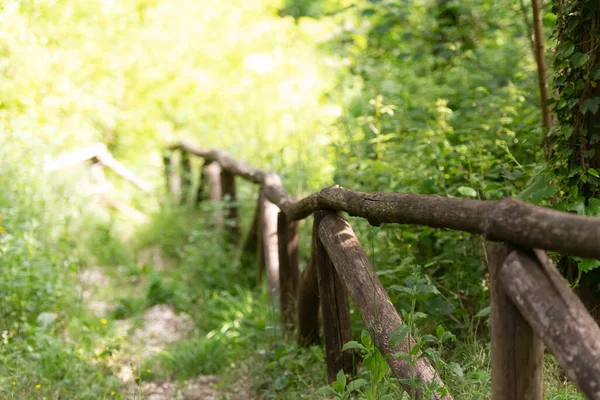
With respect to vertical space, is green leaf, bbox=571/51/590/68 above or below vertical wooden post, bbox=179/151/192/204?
above

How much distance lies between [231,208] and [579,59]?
16.4 feet

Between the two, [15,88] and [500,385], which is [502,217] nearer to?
[500,385]

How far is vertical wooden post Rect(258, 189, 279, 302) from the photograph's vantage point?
16.8 feet

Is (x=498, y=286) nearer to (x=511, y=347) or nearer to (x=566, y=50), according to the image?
(x=511, y=347)

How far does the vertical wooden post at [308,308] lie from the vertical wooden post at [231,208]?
9.21ft

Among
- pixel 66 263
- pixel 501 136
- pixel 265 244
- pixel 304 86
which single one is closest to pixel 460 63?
pixel 501 136

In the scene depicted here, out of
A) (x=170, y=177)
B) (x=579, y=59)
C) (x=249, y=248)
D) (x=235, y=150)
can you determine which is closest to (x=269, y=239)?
(x=249, y=248)

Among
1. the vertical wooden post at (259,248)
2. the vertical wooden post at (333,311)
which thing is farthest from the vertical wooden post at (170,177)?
the vertical wooden post at (333,311)

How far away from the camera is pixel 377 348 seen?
257 cm

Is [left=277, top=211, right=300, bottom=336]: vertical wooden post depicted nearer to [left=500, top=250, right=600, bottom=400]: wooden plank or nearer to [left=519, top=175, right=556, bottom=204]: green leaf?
[left=519, top=175, right=556, bottom=204]: green leaf

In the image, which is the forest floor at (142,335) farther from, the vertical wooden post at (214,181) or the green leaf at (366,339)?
the green leaf at (366,339)

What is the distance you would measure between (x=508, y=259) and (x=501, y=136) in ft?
8.36

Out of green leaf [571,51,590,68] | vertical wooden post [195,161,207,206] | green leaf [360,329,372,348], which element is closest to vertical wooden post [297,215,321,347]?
green leaf [360,329,372,348]

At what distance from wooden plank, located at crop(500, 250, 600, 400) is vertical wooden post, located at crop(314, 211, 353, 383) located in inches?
58.9
